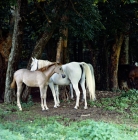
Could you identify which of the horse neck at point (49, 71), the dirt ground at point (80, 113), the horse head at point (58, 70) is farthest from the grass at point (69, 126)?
the horse head at point (58, 70)

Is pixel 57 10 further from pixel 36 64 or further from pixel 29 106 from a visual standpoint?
pixel 29 106

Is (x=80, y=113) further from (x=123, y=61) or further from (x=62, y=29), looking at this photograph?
(x=123, y=61)

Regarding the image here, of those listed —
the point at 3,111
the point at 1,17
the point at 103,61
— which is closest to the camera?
the point at 3,111

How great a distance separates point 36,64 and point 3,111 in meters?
2.26

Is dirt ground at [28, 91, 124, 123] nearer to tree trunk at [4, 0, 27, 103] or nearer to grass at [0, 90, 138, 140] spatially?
grass at [0, 90, 138, 140]

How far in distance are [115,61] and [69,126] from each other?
403 inches

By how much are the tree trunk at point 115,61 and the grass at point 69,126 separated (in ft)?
15.8

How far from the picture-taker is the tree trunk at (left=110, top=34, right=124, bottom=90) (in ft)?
53.7

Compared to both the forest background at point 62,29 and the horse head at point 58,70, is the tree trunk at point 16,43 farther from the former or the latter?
the horse head at point 58,70

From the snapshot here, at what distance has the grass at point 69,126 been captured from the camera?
517cm

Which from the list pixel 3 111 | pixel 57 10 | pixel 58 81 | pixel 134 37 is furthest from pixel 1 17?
pixel 134 37

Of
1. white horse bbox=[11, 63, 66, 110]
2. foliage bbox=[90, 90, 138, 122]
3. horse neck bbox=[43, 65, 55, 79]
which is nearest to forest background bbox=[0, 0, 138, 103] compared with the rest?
white horse bbox=[11, 63, 66, 110]

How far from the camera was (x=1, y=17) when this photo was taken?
43.9 feet

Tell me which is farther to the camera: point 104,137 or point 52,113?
point 52,113
